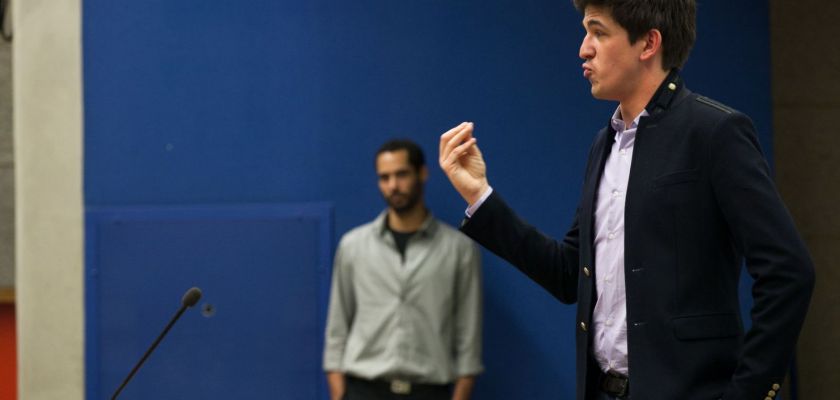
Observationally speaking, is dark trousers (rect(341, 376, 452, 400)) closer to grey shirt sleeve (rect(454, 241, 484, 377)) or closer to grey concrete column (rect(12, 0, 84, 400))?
grey shirt sleeve (rect(454, 241, 484, 377))

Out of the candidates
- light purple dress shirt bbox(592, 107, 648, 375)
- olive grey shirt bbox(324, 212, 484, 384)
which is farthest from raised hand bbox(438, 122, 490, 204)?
olive grey shirt bbox(324, 212, 484, 384)

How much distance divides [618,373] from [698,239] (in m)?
0.30

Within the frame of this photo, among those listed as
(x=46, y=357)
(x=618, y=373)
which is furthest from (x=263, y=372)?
(x=618, y=373)

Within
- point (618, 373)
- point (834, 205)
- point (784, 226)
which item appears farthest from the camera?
point (834, 205)

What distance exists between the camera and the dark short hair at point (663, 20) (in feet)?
6.07

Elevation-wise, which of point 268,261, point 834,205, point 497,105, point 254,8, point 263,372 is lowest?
point 263,372

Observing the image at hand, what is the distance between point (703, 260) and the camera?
1714 millimetres

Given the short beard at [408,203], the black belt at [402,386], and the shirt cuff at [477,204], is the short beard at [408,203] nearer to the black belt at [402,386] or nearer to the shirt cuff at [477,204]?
the black belt at [402,386]

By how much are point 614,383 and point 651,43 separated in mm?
642

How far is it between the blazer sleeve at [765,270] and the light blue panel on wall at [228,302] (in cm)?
271

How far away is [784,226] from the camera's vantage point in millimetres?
1625

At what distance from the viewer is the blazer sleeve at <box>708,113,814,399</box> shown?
1602mm

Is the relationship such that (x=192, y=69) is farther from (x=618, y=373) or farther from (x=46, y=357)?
(x=618, y=373)

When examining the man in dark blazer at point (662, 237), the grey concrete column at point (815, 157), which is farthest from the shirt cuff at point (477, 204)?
the grey concrete column at point (815, 157)
